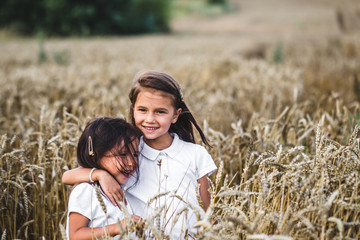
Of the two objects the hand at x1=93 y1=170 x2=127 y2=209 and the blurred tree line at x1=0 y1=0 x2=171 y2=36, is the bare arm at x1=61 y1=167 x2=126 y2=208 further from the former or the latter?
the blurred tree line at x1=0 y1=0 x2=171 y2=36

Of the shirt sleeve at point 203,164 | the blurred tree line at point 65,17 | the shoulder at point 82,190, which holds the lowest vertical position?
the shoulder at point 82,190

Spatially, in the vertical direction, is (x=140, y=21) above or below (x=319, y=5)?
below

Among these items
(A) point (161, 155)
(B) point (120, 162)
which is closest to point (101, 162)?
(B) point (120, 162)

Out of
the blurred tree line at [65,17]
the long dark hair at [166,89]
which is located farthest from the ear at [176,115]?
the blurred tree line at [65,17]

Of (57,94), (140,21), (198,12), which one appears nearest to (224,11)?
(198,12)

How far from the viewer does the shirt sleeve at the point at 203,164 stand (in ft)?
5.78

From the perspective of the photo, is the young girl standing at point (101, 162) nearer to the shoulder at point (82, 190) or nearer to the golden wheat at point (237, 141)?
the shoulder at point (82, 190)

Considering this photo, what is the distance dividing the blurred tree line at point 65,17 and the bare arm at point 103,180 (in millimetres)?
27855

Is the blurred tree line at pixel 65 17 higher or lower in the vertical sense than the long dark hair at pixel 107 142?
higher

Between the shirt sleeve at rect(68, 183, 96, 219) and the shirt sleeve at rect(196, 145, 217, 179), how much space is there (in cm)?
57

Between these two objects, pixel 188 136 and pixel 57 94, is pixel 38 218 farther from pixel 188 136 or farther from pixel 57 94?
pixel 57 94

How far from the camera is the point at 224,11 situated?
63.4 meters

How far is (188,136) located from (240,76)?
396cm

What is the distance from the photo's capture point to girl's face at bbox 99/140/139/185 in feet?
5.33
